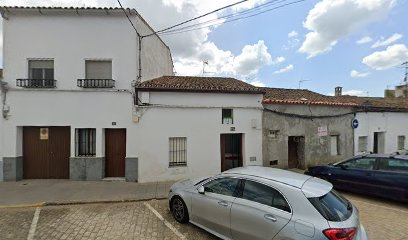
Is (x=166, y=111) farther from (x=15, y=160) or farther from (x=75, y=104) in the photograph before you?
(x=15, y=160)

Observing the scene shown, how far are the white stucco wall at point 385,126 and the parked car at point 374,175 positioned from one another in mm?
5677

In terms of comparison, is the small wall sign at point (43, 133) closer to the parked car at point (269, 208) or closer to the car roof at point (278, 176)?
the parked car at point (269, 208)

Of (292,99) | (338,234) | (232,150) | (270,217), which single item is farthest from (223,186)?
(292,99)

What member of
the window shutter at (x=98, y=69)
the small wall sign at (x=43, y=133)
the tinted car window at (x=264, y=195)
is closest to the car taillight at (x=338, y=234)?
the tinted car window at (x=264, y=195)

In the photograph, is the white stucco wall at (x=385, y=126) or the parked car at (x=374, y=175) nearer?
the parked car at (x=374, y=175)

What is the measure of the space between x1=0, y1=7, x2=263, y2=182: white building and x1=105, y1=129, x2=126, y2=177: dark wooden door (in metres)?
0.04

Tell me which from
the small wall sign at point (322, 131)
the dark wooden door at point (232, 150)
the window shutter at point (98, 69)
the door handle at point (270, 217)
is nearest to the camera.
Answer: the door handle at point (270, 217)

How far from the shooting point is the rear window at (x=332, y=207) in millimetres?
3399

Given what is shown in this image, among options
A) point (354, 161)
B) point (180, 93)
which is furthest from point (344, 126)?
point (180, 93)

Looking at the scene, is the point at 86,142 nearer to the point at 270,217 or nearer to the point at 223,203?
A: the point at 223,203

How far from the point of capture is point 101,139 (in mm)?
9086

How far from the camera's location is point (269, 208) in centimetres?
379

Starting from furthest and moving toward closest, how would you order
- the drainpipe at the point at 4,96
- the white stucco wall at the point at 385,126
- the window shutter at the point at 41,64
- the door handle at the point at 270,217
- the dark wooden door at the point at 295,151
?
the white stucco wall at the point at 385,126, the dark wooden door at the point at 295,151, the window shutter at the point at 41,64, the drainpipe at the point at 4,96, the door handle at the point at 270,217

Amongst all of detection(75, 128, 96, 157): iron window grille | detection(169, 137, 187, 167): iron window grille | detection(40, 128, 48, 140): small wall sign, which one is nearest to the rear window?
detection(169, 137, 187, 167): iron window grille
